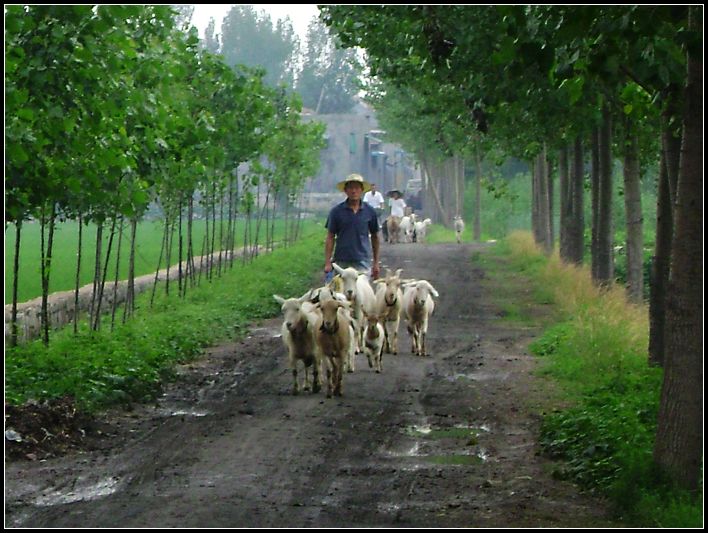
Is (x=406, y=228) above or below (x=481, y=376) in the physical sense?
above

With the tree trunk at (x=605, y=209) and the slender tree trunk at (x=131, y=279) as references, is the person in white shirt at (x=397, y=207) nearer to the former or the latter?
the tree trunk at (x=605, y=209)

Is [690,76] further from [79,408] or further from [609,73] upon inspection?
[79,408]

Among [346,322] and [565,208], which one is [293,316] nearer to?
[346,322]

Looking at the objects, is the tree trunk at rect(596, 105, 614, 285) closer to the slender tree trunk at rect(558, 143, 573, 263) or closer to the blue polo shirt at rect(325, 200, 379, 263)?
the slender tree trunk at rect(558, 143, 573, 263)

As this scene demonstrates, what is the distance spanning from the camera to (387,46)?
22281 mm

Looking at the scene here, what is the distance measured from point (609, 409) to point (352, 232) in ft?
16.5

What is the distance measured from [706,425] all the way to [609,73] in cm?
285

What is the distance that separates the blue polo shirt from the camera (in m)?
16.2

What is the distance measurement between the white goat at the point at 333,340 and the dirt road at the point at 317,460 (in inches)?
9.6

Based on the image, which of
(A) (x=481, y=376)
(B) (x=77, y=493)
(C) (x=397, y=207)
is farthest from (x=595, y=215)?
(C) (x=397, y=207)

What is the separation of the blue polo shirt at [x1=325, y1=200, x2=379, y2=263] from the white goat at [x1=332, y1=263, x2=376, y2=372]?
0.29 meters

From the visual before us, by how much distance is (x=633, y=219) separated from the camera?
22.6 metres

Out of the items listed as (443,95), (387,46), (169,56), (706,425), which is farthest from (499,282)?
(706,425)

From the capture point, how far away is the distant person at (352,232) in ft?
52.6
